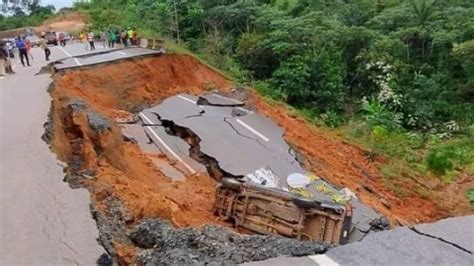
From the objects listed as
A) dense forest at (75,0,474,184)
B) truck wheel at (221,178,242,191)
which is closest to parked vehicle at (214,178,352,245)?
truck wheel at (221,178,242,191)

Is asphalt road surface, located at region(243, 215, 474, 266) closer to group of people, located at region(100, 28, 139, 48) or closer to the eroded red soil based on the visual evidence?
the eroded red soil

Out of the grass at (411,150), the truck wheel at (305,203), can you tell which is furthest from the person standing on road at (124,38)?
the truck wheel at (305,203)

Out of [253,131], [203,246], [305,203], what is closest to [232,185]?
[305,203]

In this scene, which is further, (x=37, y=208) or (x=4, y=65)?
(x=4, y=65)

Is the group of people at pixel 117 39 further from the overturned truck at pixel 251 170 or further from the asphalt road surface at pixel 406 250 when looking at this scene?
the asphalt road surface at pixel 406 250

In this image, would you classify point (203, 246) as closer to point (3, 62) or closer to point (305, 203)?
point (305, 203)

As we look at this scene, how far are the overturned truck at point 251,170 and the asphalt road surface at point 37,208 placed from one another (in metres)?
3.77

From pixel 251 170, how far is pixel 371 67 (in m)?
14.3

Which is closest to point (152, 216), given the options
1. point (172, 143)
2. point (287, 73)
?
point (172, 143)

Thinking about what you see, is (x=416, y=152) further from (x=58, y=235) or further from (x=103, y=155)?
(x=58, y=235)

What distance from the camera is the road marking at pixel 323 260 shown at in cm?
508

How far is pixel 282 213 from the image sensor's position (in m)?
9.99

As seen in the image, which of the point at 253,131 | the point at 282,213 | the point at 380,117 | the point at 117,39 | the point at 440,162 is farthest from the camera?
the point at 117,39

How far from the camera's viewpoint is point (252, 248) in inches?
234
